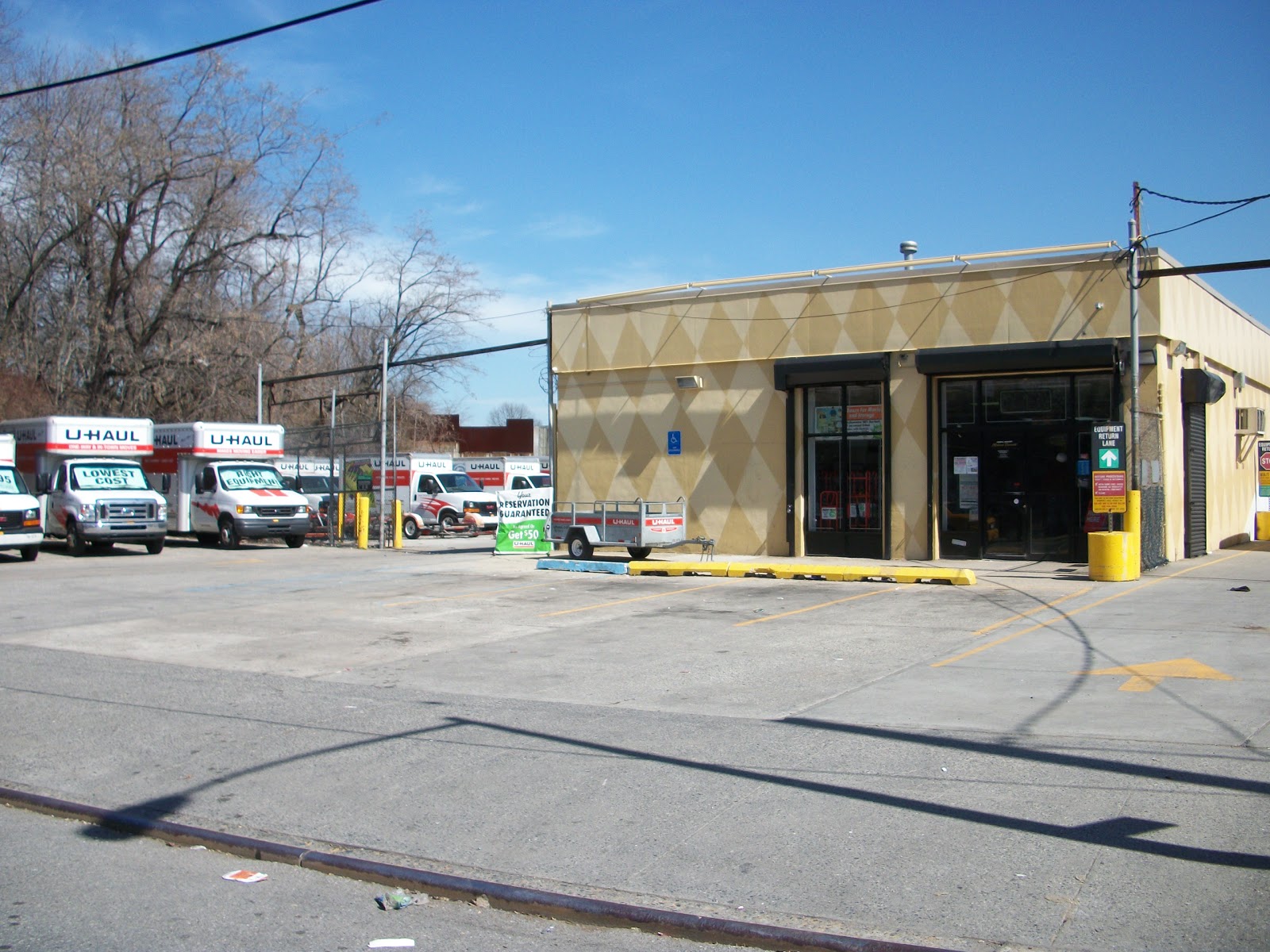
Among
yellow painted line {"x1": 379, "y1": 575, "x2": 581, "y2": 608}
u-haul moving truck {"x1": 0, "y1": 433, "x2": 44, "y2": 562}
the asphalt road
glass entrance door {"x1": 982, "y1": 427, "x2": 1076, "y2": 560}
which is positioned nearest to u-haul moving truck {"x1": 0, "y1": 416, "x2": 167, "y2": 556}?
u-haul moving truck {"x1": 0, "y1": 433, "x2": 44, "y2": 562}

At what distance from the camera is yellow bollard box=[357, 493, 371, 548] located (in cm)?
3106

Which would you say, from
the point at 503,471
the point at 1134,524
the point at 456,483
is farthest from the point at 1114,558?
the point at 503,471

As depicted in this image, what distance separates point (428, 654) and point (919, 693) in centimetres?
542

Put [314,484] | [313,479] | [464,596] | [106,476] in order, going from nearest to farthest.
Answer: [464,596] < [106,476] < [314,484] < [313,479]

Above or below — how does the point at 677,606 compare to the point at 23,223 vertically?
below

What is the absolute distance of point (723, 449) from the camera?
25.2m

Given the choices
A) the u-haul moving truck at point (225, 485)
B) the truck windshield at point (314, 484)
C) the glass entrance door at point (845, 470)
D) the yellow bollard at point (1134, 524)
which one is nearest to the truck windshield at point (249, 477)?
the u-haul moving truck at point (225, 485)

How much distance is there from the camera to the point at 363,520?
3116 cm

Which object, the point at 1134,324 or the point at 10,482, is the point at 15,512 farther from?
the point at 1134,324

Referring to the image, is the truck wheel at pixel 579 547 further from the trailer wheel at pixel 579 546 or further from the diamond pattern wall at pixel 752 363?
the diamond pattern wall at pixel 752 363

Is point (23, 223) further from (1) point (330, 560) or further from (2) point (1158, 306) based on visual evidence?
(2) point (1158, 306)

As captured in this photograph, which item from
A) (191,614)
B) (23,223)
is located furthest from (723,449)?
(23,223)

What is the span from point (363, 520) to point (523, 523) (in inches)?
268

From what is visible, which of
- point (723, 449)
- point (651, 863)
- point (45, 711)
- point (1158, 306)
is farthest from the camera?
point (723, 449)
